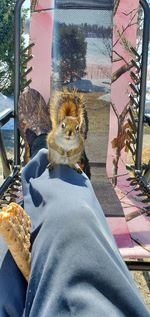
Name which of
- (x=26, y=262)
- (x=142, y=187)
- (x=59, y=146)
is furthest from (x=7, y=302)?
(x=142, y=187)

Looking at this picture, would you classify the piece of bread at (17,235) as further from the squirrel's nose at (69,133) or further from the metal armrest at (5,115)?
the metal armrest at (5,115)

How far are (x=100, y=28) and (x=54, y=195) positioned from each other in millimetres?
1497

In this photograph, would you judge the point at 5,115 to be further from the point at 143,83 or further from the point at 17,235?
the point at 17,235

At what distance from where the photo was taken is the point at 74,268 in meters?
0.50

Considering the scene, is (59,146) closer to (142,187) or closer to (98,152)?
(142,187)

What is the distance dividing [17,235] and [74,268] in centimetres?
14

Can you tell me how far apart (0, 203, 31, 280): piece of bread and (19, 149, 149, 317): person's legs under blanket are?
0.04 ft

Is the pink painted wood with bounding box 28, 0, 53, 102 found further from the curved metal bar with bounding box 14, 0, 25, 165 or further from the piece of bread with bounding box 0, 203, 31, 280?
the piece of bread with bounding box 0, 203, 31, 280

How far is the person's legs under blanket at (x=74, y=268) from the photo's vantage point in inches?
18.2

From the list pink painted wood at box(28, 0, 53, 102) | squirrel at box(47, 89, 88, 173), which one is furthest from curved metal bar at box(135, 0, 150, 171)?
squirrel at box(47, 89, 88, 173)

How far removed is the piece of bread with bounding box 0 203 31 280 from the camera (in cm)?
60

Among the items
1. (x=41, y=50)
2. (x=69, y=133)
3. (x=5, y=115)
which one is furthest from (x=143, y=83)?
(x=69, y=133)

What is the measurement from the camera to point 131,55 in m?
2.04

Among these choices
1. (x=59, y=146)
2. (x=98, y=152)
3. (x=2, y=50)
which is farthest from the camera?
(x=2, y=50)
